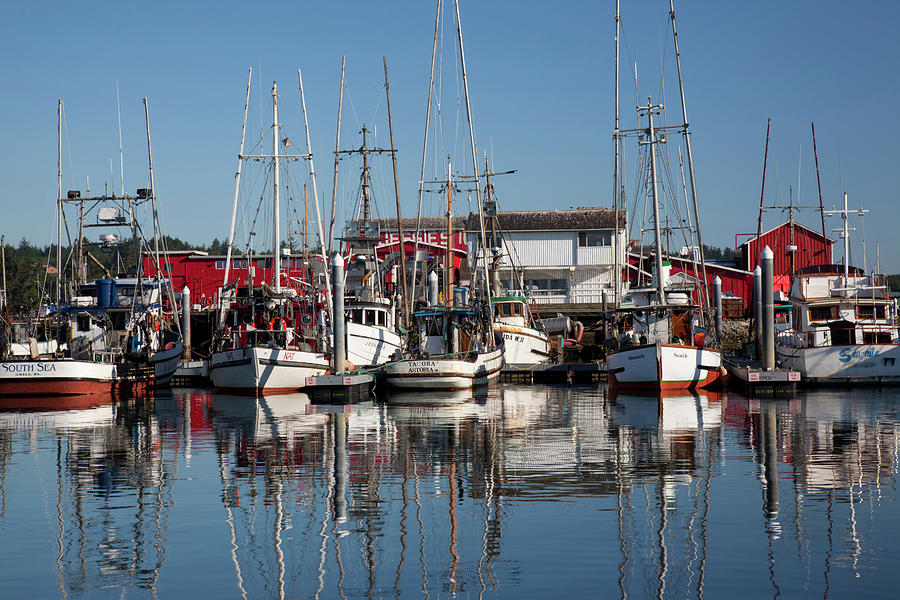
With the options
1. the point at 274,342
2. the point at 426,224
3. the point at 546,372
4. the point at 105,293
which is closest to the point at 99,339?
the point at 105,293

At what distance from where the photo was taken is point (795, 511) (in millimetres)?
14477

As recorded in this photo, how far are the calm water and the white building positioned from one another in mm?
38080

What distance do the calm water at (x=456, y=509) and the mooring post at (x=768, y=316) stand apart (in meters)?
9.94

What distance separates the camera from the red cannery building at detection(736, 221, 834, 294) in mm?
69875

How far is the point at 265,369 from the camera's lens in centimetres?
3744

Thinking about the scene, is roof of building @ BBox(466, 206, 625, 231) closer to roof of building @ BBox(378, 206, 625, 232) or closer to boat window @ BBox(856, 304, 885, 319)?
roof of building @ BBox(378, 206, 625, 232)

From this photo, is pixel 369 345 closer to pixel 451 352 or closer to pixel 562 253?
pixel 451 352

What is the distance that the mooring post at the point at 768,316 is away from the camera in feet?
122

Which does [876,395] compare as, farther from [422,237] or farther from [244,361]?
[422,237]

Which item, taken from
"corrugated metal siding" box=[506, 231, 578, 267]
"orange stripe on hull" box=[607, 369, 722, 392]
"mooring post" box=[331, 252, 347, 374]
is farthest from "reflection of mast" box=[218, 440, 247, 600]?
"corrugated metal siding" box=[506, 231, 578, 267]

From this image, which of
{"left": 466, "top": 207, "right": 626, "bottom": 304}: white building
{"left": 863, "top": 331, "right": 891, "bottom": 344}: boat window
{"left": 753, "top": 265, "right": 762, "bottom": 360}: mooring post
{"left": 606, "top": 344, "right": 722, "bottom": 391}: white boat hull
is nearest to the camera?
{"left": 606, "top": 344, "right": 722, "bottom": 391}: white boat hull

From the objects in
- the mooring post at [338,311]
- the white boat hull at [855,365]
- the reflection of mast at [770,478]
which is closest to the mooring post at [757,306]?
the white boat hull at [855,365]

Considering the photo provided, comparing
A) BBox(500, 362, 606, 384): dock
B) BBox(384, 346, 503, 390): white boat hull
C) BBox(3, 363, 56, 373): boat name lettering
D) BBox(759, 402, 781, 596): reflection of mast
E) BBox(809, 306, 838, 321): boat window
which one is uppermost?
BBox(809, 306, 838, 321): boat window

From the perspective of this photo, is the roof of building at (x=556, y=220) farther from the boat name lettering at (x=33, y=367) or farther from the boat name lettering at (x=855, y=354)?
the boat name lettering at (x=33, y=367)
